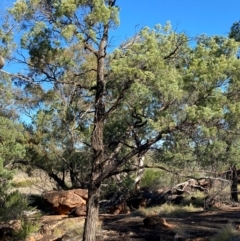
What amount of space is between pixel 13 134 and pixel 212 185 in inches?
422

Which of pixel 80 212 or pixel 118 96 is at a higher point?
pixel 118 96

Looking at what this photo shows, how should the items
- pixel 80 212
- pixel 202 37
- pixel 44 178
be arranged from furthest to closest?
pixel 44 178
pixel 80 212
pixel 202 37

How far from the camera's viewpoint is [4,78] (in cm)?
1346

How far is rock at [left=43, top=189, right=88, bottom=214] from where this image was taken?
60.0ft

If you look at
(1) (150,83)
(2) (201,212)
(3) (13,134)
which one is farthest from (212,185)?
(1) (150,83)

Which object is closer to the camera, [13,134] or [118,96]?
[118,96]

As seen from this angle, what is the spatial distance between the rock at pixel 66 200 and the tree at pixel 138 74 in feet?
25.0

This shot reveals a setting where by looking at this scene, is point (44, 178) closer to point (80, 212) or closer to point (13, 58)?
point (80, 212)

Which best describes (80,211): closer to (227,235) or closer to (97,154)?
(97,154)

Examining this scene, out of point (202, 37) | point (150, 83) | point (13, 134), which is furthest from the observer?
point (13, 134)

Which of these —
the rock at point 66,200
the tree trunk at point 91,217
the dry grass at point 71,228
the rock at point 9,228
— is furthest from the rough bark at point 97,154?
the rock at point 66,200

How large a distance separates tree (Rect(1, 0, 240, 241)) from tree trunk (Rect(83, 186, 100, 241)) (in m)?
0.02

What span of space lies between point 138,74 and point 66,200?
11.0 meters

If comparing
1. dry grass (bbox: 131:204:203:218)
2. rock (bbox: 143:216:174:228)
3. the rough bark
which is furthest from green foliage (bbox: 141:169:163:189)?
the rough bark
